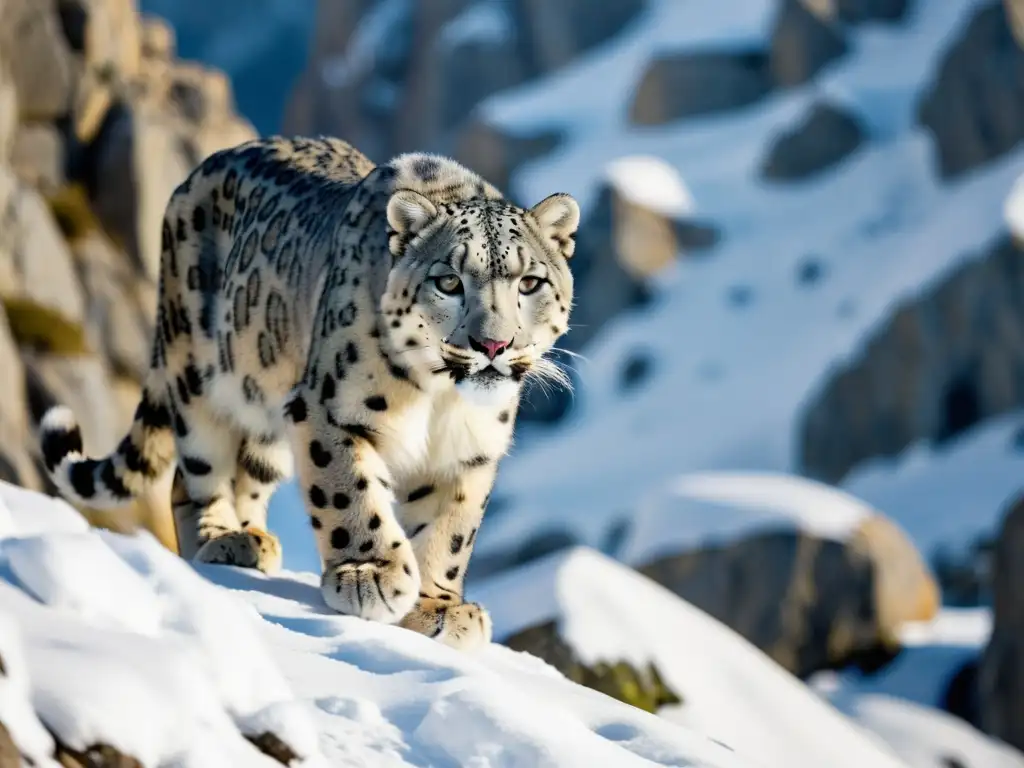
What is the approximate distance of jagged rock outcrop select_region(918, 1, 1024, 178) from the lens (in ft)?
157

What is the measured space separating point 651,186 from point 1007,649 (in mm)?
37399

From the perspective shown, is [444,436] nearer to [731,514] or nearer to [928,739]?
[928,739]

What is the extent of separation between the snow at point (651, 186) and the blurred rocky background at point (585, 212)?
0.23 m

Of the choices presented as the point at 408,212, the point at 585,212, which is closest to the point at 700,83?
the point at 585,212

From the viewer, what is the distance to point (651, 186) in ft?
185

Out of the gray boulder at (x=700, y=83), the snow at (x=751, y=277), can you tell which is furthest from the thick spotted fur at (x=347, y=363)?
the gray boulder at (x=700, y=83)

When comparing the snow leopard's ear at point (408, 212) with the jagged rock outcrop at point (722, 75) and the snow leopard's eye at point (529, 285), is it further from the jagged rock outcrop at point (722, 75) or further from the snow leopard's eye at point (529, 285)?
the jagged rock outcrop at point (722, 75)

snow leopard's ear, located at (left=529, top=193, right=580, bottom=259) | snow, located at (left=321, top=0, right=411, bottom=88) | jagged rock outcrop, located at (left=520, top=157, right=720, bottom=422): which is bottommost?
jagged rock outcrop, located at (left=520, top=157, right=720, bottom=422)

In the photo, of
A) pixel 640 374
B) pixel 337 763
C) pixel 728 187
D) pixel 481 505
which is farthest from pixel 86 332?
pixel 728 187

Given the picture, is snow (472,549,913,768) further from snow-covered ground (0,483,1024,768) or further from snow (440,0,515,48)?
snow (440,0,515,48)

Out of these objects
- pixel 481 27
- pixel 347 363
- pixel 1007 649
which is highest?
pixel 347 363

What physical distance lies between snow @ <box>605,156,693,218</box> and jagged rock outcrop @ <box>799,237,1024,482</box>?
1240cm

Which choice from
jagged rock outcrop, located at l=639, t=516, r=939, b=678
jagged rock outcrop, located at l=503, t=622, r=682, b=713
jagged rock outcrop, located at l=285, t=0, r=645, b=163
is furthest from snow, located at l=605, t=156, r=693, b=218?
jagged rock outcrop, located at l=503, t=622, r=682, b=713

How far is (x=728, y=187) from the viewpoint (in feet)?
189
